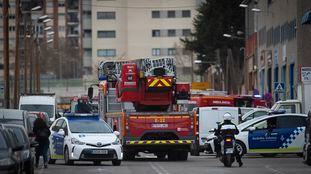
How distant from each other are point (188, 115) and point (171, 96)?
5.87 ft

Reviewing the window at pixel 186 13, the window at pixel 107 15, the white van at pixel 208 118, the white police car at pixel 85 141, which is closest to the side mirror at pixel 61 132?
the white police car at pixel 85 141

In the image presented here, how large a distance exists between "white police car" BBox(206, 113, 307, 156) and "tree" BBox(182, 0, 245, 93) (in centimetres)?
6311

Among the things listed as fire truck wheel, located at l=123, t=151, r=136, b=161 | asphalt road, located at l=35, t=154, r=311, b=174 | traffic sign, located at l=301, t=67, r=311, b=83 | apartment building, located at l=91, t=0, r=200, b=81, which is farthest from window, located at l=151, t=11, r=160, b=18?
asphalt road, located at l=35, t=154, r=311, b=174

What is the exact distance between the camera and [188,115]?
3994 cm

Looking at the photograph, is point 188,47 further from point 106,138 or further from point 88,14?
point 106,138

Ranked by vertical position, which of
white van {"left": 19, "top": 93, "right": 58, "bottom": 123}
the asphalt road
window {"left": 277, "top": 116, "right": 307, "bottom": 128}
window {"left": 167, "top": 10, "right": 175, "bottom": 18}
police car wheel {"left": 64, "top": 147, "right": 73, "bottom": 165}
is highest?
window {"left": 167, "top": 10, "right": 175, "bottom": 18}

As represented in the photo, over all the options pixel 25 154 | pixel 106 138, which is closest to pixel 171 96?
pixel 106 138

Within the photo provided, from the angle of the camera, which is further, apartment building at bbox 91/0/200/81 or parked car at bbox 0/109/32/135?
apartment building at bbox 91/0/200/81

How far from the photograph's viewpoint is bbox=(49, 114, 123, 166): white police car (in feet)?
119

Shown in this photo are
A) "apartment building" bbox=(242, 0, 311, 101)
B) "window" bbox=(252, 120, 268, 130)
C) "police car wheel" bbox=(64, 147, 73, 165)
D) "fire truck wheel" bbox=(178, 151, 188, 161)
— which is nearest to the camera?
"police car wheel" bbox=(64, 147, 73, 165)

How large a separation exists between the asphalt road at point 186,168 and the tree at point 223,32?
6607 centimetres

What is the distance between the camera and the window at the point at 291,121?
1640 inches

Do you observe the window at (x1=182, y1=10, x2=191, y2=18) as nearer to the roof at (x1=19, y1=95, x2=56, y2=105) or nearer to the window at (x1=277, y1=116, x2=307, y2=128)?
the roof at (x1=19, y1=95, x2=56, y2=105)

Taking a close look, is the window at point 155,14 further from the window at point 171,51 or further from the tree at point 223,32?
the tree at point 223,32
